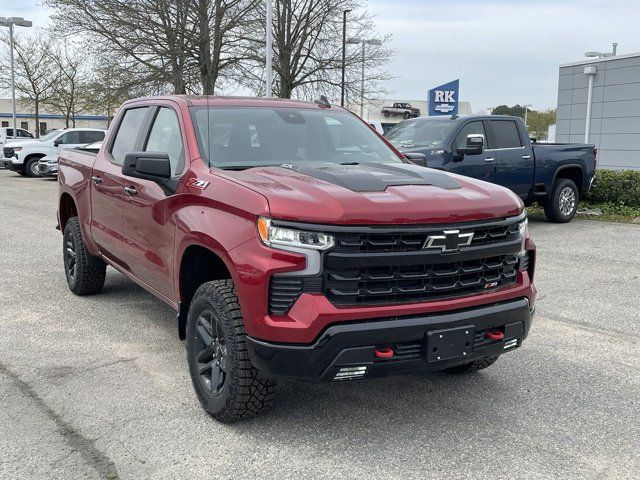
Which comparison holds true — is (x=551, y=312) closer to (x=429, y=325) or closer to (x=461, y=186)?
(x=461, y=186)

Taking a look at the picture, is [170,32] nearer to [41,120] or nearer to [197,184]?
[197,184]

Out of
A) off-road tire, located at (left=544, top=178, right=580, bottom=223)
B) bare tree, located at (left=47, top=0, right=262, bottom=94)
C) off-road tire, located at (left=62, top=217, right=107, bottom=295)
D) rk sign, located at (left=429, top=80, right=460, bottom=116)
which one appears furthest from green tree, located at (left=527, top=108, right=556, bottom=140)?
off-road tire, located at (left=62, top=217, right=107, bottom=295)

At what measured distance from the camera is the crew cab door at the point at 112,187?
5.10 metres

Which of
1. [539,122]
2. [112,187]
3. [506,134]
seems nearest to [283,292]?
[112,187]

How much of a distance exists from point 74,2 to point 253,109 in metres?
20.6

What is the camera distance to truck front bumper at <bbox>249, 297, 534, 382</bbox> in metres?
3.09

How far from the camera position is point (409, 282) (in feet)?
10.7

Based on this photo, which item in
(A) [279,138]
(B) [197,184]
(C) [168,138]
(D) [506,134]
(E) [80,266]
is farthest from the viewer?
(D) [506,134]

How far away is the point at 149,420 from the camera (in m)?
3.68

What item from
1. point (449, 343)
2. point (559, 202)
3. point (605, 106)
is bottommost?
point (559, 202)

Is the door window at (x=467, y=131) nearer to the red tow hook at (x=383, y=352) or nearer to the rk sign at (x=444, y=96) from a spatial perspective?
the red tow hook at (x=383, y=352)

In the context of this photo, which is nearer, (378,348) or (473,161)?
(378,348)

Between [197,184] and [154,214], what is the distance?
621 mm

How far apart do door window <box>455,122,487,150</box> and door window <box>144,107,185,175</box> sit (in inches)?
251
